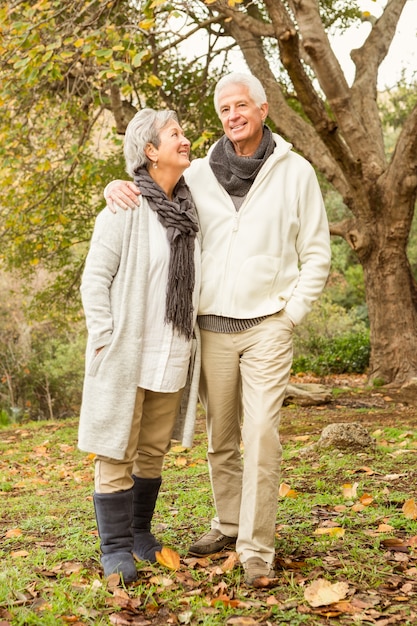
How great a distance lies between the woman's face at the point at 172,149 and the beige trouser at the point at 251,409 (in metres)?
0.84

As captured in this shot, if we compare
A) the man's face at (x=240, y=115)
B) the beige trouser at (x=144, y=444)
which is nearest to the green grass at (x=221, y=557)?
the beige trouser at (x=144, y=444)

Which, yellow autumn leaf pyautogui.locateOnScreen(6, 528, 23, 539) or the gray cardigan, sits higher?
the gray cardigan

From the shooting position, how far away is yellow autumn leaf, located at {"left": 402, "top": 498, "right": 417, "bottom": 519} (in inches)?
167

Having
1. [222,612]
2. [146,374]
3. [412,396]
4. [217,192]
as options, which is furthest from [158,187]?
[412,396]

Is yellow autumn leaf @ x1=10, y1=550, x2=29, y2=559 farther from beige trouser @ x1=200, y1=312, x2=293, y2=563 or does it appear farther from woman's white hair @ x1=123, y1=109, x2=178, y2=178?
woman's white hair @ x1=123, y1=109, x2=178, y2=178

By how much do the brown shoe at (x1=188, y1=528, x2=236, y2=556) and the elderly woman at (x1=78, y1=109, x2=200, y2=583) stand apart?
24 cm

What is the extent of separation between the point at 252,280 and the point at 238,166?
581 mm

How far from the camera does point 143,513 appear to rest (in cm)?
369

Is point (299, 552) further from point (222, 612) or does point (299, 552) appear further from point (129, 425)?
point (129, 425)

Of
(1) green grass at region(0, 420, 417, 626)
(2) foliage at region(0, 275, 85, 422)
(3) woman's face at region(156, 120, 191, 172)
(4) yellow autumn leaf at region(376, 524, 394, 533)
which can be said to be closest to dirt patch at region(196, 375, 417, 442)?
(1) green grass at region(0, 420, 417, 626)

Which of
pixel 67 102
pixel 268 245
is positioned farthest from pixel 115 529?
pixel 67 102

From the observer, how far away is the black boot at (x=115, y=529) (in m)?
3.36

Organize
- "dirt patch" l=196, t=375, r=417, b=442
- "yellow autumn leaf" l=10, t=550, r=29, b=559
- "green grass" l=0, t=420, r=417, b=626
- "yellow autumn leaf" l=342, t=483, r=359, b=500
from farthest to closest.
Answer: "dirt patch" l=196, t=375, r=417, b=442 < "yellow autumn leaf" l=342, t=483, r=359, b=500 < "yellow autumn leaf" l=10, t=550, r=29, b=559 < "green grass" l=0, t=420, r=417, b=626

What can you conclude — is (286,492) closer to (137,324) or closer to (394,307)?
(137,324)
